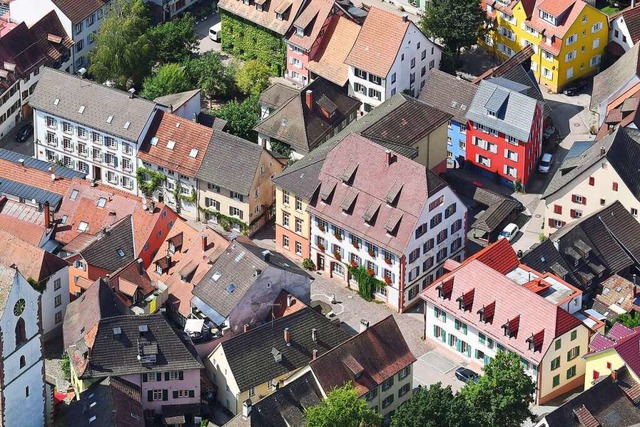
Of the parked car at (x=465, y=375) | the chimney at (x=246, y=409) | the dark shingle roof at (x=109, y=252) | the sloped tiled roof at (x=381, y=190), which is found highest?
the sloped tiled roof at (x=381, y=190)

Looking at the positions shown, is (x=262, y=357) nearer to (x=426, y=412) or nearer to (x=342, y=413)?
(x=342, y=413)

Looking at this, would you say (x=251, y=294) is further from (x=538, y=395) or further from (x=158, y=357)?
(x=538, y=395)

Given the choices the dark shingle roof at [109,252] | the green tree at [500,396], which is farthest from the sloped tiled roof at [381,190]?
the green tree at [500,396]

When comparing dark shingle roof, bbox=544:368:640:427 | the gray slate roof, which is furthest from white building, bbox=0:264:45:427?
dark shingle roof, bbox=544:368:640:427

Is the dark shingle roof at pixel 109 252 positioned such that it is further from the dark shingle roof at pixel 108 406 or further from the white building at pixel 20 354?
the white building at pixel 20 354

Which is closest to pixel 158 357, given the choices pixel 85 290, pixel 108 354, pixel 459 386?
pixel 108 354

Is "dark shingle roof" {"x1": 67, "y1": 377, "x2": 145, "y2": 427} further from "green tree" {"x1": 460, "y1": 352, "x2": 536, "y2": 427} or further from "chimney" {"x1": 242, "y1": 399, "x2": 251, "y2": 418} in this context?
"green tree" {"x1": 460, "y1": 352, "x2": 536, "y2": 427}
